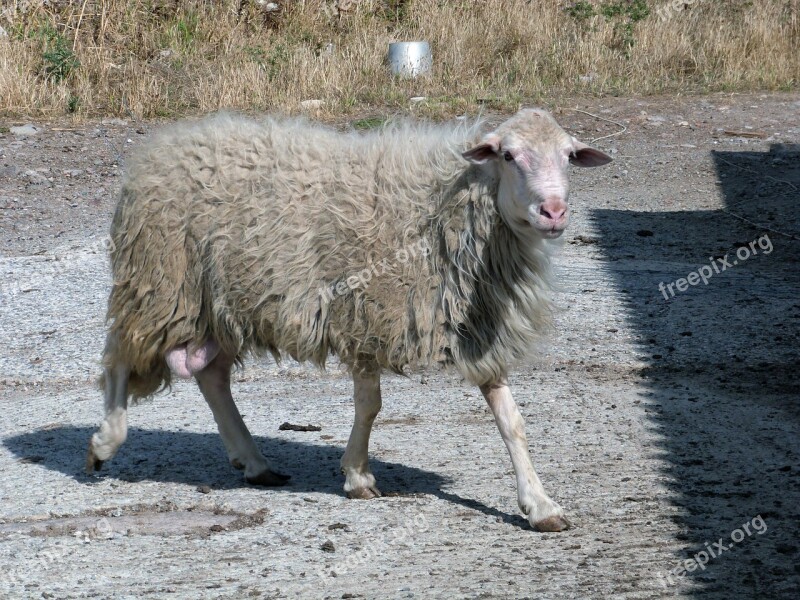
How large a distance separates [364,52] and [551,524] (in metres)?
11.5

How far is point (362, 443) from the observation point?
5.09 metres

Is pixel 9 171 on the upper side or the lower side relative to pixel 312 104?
lower

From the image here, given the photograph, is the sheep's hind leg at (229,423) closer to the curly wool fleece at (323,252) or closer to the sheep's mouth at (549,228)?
the curly wool fleece at (323,252)

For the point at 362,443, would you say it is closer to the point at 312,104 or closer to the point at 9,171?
the point at 9,171

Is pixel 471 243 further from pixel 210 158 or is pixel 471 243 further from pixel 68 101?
pixel 68 101

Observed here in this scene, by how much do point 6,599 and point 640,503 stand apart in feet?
8.50

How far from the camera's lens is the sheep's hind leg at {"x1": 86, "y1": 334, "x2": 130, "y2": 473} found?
5344 mm

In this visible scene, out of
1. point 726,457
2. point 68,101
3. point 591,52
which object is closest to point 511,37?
point 591,52

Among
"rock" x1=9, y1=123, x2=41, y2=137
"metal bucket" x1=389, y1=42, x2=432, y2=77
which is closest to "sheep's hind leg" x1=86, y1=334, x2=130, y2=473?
"rock" x1=9, y1=123, x2=41, y2=137

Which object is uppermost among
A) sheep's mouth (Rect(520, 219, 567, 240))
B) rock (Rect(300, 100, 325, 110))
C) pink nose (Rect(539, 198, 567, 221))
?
pink nose (Rect(539, 198, 567, 221))

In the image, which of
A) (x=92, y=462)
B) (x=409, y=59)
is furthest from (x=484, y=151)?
(x=409, y=59)

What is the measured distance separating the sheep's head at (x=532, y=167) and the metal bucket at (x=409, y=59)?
1061 centimetres

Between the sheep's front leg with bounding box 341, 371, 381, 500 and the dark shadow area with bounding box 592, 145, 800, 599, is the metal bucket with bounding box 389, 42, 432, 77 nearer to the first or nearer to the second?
the dark shadow area with bounding box 592, 145, 800, 599

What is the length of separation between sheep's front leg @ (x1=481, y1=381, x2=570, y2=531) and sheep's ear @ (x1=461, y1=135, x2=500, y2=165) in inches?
38.0
